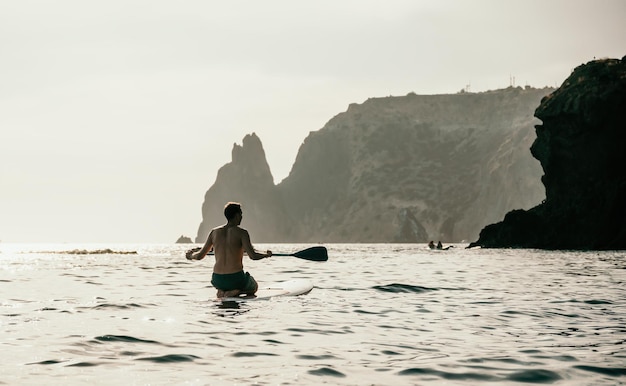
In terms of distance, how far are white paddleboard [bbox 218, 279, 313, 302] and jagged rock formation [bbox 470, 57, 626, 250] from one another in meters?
66.5

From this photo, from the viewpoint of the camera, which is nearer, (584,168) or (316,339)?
(316,339)

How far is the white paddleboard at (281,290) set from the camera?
16234 mm

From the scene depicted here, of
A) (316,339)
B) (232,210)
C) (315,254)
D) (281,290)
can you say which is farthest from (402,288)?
(316,339)

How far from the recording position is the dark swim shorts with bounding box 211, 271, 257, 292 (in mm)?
15867

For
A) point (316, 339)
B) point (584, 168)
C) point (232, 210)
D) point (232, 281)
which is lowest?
point (316, 339)

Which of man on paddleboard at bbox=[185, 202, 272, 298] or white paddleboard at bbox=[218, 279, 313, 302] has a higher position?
man on paddleboard at bbox=[185, 202, 272, 298]

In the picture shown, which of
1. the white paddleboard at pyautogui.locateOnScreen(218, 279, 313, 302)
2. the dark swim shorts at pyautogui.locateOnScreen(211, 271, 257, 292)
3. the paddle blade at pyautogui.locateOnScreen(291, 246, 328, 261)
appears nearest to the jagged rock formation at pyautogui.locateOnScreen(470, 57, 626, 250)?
the paddle blade at pyautogui.locateOnScreen(291, 246, 328, 261)

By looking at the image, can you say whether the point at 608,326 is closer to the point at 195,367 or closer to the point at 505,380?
the point at 505,380

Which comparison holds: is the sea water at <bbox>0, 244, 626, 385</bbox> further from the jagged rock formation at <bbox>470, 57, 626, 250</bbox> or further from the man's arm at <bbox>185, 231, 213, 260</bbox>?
the jagged rock formation at <bbox>470, 57, 626, 250</bbox>

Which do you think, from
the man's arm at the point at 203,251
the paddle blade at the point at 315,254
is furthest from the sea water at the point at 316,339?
the paddle blade at the point at 315,254

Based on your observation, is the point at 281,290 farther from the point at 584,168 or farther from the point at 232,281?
the point at 584,168

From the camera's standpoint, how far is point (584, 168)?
85.7 metres

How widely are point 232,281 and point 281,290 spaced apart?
274cm

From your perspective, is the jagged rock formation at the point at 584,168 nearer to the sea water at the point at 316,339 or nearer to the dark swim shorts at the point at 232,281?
the sea water at the point at 316,339
